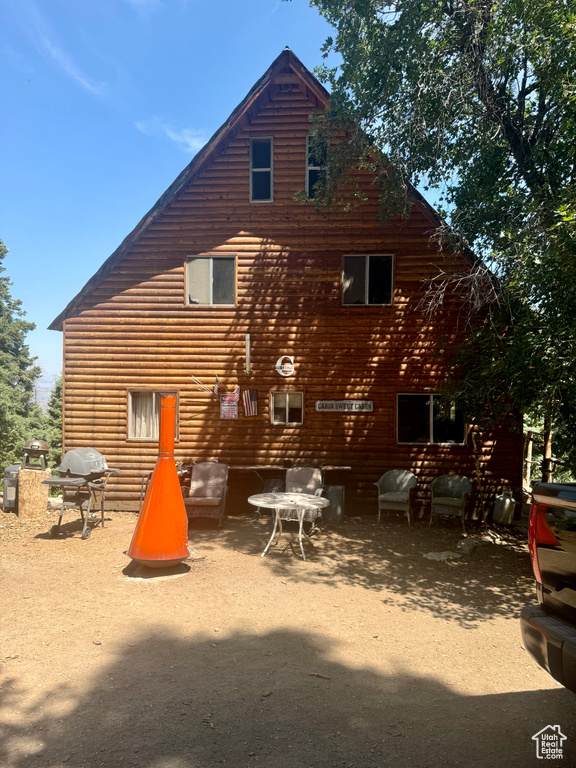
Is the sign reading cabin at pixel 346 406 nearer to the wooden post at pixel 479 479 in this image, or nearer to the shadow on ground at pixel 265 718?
the wooden post at pixel 479 479

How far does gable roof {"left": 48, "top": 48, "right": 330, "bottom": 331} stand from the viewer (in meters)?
11.0

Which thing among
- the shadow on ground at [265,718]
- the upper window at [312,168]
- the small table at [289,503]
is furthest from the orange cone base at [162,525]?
the upper window at [312,168]

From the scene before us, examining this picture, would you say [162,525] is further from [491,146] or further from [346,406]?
[491,146]

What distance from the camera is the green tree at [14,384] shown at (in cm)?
2730

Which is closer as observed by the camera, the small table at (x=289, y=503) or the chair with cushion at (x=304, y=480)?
the small table at (x=289, y=503)

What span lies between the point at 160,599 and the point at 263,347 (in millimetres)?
6457

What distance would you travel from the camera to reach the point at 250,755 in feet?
9.90

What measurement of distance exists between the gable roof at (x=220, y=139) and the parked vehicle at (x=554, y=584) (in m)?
10.4

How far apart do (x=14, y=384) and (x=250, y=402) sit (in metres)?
29.2

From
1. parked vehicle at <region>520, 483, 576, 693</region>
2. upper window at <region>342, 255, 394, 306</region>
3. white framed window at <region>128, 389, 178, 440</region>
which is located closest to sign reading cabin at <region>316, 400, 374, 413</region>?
upper window at <region>342, 255, 394, 306</region>

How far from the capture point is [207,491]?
33.5ft

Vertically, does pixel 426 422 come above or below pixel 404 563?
above

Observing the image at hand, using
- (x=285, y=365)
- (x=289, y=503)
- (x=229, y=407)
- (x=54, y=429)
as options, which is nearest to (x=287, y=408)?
(x=285, y=365)

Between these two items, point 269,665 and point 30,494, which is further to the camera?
point 30,494
